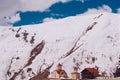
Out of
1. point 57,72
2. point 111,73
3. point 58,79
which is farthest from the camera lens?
point 111,73

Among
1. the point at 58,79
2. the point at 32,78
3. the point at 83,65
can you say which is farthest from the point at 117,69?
the point at 58,79

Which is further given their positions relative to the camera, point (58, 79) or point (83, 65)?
point (83, 65)

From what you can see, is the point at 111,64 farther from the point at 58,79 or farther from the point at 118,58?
the point at 58,79

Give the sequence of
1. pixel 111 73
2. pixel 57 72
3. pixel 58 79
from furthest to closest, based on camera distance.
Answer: pixel 111 73 < pixel 57 72 < pixel 58 79

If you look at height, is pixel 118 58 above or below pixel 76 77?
above

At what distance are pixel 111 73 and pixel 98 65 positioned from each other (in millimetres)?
10262

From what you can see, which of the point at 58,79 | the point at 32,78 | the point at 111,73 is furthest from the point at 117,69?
the point at 58,79

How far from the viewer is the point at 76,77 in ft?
470

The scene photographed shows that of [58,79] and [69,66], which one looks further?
[69,66]

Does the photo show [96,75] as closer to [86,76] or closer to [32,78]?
[86,76]

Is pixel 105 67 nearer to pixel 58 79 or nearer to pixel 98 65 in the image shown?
pixel 98 65

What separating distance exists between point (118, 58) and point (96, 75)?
49.6m

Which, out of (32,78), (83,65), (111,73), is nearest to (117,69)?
(111,73)

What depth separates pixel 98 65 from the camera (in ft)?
646
